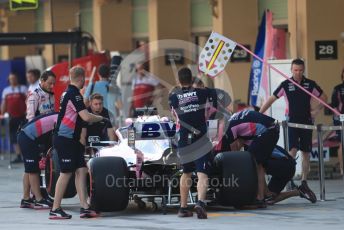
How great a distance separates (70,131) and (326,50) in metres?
7.72

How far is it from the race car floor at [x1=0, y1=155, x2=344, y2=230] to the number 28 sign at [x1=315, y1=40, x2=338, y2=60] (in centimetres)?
484

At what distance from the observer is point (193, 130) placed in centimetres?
1327

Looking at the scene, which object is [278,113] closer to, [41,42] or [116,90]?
[116,90]

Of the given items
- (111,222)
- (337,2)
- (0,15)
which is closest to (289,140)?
(111,222)

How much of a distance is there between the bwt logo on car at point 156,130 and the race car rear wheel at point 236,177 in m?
0.80

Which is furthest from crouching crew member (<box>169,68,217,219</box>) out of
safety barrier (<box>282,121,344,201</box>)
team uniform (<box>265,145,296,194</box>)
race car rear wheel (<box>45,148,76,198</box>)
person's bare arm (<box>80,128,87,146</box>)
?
safety barrier (<box>282,121,344,201</box>)

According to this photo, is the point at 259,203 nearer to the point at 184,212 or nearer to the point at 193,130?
the point at 184,212

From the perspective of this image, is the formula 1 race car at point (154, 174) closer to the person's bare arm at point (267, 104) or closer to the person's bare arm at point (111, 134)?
the person's bare arm at point (267, 104)

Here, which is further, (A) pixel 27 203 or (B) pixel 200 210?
(A) pixel 27 203

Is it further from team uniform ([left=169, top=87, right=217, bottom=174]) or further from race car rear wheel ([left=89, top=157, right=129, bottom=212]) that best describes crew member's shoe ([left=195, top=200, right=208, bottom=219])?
race car rear wheel ([left=89, top=157, right=129, bottom=212])

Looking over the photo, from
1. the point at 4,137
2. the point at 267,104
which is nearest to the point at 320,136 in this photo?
the point at 267,104

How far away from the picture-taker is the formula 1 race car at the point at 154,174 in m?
13.6

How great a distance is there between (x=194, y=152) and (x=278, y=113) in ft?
17.3

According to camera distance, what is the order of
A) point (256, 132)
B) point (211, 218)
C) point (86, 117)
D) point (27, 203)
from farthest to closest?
point (27, 203) < point (256, 132) < point (86, 117) < point (211, 218)
